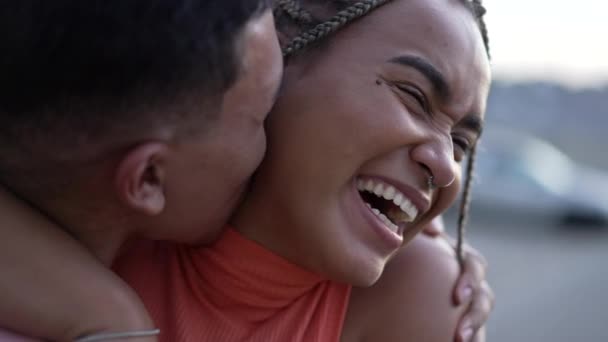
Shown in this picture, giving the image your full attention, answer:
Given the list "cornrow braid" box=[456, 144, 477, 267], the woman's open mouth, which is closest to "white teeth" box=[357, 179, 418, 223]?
the woman's open mouth

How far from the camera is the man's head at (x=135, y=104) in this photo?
6.38ft

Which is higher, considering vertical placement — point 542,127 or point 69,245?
point 69,245

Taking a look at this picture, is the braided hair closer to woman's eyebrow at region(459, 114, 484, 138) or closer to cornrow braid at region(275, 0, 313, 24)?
cornrow braid at region(275, 0, 313, 24)

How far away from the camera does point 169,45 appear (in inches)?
77.8

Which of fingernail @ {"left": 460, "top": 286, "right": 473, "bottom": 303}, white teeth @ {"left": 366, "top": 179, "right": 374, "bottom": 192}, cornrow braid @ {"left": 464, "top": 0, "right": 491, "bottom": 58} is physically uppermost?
cornrow braid @ {"left": 464, "top": 0, "right": 491, "bottom": 58}

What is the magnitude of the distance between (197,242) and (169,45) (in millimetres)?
663

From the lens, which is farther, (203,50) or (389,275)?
(389,275)

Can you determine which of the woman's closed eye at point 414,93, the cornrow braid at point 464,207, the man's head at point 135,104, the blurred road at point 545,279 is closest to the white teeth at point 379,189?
the woman's closed eye at point 414,93

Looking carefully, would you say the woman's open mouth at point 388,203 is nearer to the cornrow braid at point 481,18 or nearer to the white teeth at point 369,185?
the white teeth at point 369,185

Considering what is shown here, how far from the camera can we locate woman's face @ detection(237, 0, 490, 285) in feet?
7.73

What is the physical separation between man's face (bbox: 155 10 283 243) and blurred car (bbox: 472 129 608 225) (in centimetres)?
1042

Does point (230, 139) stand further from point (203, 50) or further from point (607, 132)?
point (607, 132)

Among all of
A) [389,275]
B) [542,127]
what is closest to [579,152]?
[542,127]

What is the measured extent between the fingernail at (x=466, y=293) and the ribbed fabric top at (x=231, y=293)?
1.22 ft
